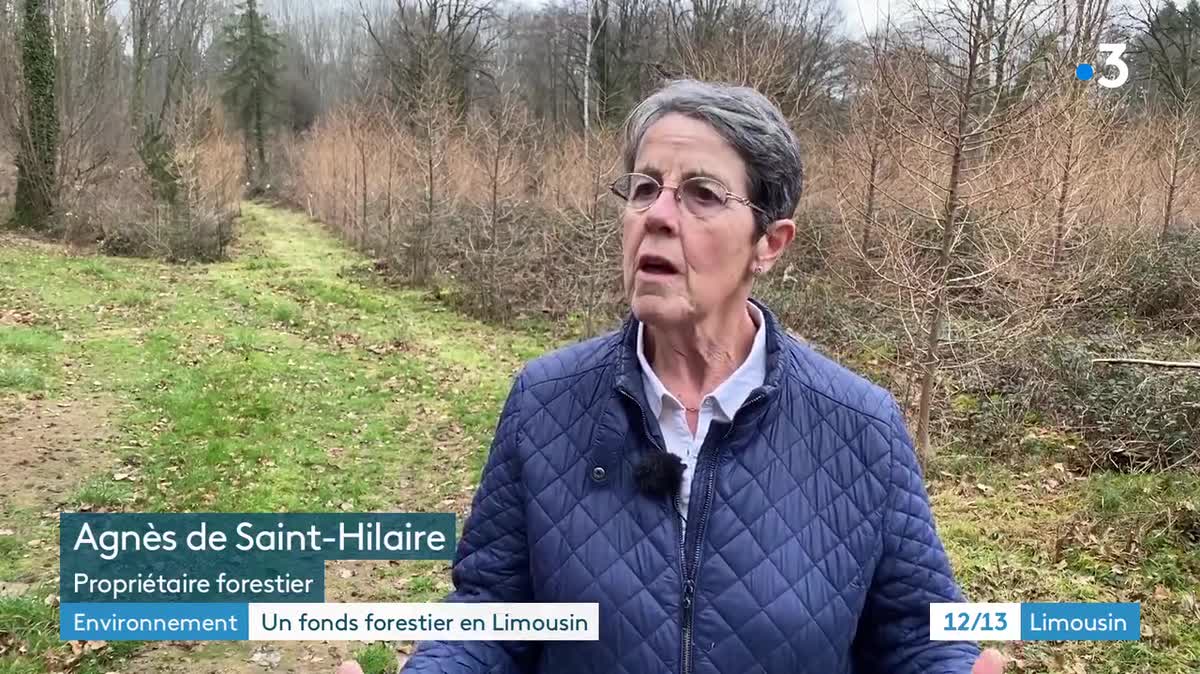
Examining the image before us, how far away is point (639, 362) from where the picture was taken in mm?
1567

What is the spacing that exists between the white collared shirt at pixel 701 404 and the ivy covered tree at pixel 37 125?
2256cm

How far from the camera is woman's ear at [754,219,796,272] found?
61.8 inches

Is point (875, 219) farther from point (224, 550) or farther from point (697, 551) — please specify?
point (697, 551)

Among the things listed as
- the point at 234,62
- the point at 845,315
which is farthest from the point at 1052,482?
the point at 234,62

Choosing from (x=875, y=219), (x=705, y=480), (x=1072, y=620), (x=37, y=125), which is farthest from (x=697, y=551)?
(x=37, y=125)

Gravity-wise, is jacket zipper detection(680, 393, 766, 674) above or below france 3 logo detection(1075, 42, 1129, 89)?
below

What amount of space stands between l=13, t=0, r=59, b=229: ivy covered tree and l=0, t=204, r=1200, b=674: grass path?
8.70m

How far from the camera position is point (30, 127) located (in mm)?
19438

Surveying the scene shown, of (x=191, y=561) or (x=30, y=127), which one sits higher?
(x=30, y=127)

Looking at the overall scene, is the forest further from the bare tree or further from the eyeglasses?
the eyeglasses

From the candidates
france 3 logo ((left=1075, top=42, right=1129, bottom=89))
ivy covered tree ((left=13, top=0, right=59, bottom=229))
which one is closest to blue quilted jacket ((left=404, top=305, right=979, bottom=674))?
france 3 logo ((left=1075, top=42, right=1129, bottom=89))

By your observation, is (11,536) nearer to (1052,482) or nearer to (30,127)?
(1052,482)

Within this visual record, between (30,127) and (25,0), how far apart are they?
3.04 meters

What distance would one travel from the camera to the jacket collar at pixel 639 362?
1.51 meters
